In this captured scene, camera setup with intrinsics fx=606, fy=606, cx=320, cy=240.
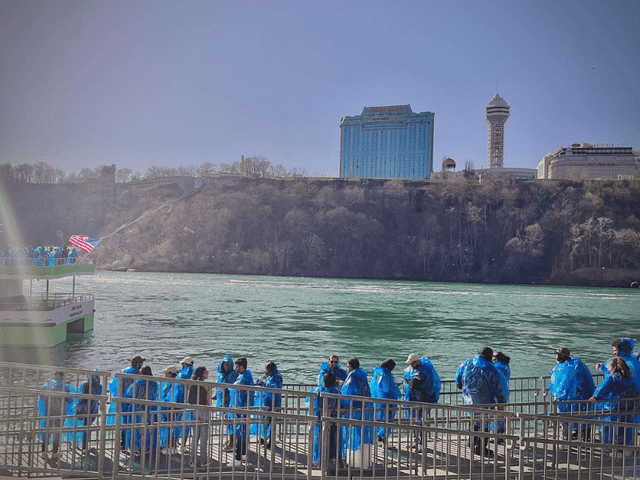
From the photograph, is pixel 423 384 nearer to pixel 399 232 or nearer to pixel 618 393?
pixel 618 393

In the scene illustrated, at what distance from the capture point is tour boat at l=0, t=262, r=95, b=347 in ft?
87.8

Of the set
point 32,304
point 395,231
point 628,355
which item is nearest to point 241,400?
point 628,355

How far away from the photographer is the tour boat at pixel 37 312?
1054 inches

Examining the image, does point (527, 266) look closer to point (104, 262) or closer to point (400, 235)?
point (400, 235)

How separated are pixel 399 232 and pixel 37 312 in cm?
9039

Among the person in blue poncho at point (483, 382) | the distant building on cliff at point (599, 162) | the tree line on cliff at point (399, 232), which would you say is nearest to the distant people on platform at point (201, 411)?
the person in blue poncho at point (483, 382)

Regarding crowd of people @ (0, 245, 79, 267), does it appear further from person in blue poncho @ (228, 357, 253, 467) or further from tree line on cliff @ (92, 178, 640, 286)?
tree line on cliff @ (92, 178, 640, 286)

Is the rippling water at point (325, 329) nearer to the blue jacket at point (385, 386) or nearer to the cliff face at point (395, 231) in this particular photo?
the blue jacket at point (385, 386)

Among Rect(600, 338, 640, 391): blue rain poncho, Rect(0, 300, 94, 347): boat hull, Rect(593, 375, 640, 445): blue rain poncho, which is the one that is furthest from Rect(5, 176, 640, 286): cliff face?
Rect(593, 375, 640, 445): blue rain poncho

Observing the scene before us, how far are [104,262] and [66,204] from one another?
36939 mm

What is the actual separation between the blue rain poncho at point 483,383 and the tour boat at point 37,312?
75.4 feet

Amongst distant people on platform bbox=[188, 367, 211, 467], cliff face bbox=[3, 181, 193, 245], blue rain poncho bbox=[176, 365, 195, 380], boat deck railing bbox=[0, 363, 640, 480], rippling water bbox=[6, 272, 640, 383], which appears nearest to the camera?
boat deck railing bbox=[0, 363, 640, 480]

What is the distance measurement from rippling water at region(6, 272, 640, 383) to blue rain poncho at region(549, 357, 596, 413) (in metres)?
13.1

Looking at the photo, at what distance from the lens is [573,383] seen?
9.35 metres
